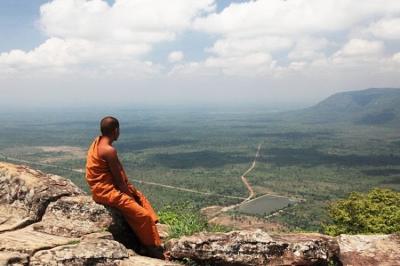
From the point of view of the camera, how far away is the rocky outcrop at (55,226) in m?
9.34

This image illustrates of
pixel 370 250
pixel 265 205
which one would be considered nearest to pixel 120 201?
pixel 370 250

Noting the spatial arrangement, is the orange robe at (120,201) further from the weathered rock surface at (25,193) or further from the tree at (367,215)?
the tree at (367,215)

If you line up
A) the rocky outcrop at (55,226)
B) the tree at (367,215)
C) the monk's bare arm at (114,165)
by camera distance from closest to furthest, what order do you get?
the rocky outcrop at (55,226)
the monk's bare arm at (114,165)
the tree at (367,215)

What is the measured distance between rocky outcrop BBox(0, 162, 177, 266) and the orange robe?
0.43m

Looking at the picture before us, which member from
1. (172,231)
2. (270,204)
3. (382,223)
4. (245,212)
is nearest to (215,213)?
(245,212)

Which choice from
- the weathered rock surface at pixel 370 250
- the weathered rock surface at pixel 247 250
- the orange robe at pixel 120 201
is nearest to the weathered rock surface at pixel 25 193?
the orange robe at pixel 120 201

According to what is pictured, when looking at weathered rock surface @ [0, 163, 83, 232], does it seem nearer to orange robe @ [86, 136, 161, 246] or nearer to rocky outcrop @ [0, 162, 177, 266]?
rocky outcrop @ [0, 162, 177, 266]

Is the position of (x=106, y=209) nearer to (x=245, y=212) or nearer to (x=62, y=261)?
(x=62, y=261)

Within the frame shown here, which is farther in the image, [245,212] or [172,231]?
[245,212]

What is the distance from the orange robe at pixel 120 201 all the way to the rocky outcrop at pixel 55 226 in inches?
16.8

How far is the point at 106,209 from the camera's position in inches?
443

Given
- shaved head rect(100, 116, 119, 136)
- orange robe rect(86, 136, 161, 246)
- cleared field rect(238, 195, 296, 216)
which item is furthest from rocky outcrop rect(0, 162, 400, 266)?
cleared field rect(238, 195, 296, 216)

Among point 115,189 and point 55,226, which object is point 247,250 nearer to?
point 115,189

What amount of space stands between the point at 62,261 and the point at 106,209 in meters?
2.26
